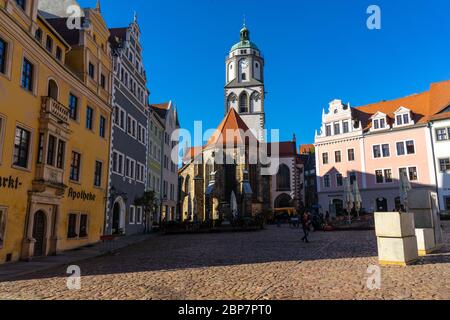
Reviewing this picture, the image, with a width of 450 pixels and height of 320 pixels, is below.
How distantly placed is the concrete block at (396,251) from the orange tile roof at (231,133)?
130 ft

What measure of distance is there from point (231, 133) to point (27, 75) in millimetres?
37889

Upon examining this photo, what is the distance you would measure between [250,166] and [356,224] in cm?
2111

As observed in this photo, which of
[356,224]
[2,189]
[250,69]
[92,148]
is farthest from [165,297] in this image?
[250,69]

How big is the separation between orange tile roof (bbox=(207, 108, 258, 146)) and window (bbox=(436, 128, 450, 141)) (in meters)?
→ 22.6

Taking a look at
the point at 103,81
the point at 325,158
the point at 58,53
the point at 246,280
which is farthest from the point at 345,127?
the point at 246,280

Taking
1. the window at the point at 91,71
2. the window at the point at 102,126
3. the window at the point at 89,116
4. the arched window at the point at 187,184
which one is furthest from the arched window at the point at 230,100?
the window at the point at 89,116

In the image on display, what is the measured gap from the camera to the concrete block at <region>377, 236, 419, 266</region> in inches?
420

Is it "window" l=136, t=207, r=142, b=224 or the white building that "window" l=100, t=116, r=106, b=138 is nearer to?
"window" l=136, t=207, r=142, b=224

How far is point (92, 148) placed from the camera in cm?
2184

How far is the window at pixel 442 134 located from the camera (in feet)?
128

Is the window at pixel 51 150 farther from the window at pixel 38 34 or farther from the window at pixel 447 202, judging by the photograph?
the window at pixel 447 202

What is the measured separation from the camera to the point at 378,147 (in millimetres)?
43938

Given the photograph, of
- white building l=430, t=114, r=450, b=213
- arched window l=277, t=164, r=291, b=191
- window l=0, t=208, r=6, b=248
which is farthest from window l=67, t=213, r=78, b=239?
arched window l=277, t=164, r=291, b=191

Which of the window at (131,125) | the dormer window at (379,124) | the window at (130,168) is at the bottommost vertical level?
the window at (130,168)
